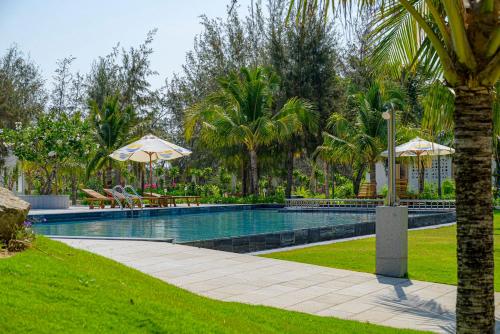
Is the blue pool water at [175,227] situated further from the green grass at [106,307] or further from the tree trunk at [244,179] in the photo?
the tree trunk at [244,179]

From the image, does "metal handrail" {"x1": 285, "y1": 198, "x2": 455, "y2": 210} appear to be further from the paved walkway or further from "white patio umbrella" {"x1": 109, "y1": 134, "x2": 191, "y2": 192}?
the paved walkway

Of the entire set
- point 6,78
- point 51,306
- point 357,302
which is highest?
point 6,78

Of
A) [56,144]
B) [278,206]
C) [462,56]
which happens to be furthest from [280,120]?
[462,56]

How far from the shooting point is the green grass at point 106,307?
3557 mm

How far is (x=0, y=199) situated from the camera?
5629 mm

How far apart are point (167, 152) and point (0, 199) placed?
1713cm

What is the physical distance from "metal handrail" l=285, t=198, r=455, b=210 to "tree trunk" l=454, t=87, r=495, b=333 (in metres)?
17.7

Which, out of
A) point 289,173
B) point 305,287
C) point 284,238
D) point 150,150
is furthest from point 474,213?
point 289,173

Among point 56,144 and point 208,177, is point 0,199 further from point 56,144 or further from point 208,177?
point 208,177

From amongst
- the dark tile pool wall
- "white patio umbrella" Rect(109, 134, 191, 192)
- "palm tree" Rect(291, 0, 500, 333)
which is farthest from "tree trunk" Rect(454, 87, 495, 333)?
"white patio umbrella" Rect(109, 134, 191, 192)

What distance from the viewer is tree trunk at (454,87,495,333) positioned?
3.87 meters

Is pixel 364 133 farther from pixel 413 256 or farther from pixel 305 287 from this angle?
pixel 305 287

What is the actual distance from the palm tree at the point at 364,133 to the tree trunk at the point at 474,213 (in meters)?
20.8

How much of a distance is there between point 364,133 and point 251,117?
5172mm
